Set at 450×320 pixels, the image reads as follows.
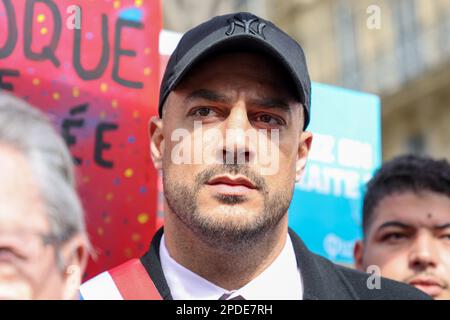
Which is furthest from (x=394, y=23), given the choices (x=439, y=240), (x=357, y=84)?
(x=439, y=240)

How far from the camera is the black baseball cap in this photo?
8.98 ft

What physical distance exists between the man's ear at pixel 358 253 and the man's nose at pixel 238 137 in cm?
123

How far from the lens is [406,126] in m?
19.7

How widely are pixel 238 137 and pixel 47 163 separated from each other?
0.63 metres

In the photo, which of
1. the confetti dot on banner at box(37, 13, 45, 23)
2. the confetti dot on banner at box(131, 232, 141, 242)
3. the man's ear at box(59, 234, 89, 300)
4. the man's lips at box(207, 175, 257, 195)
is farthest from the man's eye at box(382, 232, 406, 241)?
the man's ear at box(59, 234, 89, 300)

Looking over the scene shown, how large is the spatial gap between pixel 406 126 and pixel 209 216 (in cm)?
1747

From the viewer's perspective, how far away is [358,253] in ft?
12.6

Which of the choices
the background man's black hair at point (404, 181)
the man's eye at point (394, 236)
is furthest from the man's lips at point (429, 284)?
the background man's black hair at point (404, 181)

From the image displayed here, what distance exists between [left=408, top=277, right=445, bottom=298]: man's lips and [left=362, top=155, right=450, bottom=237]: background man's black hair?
32 cm

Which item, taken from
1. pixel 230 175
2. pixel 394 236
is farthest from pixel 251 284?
pixel 394 236

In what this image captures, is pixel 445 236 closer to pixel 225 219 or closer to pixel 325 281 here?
pixel 325 281

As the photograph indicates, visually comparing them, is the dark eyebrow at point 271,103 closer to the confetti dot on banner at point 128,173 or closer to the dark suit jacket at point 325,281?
the dark suit jacket at point 325,281

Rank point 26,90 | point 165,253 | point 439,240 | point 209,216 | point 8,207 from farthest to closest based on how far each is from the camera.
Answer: point 439,240 < point 26,90 < point 165,253 < point 209,216 < point 8,207
